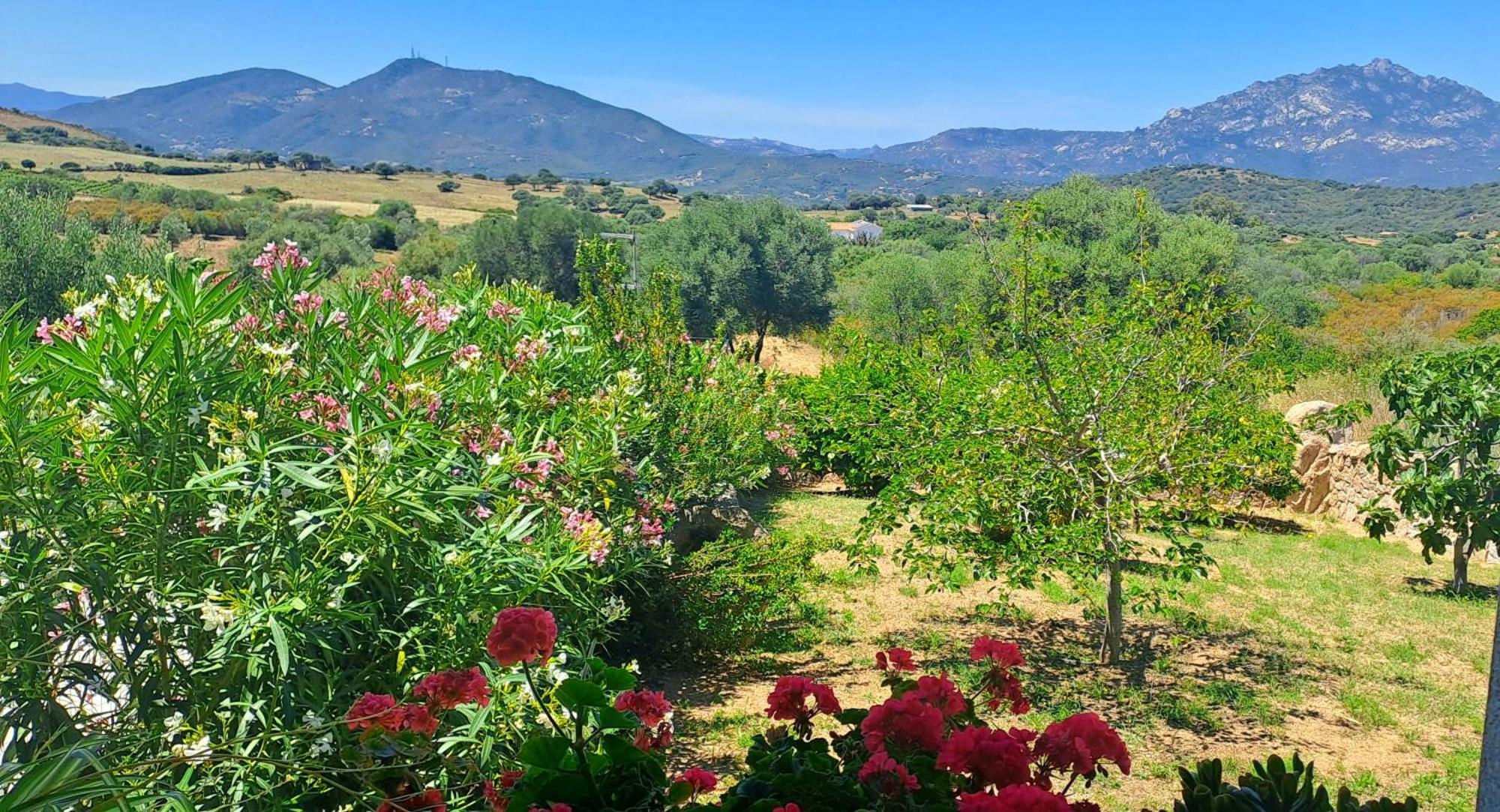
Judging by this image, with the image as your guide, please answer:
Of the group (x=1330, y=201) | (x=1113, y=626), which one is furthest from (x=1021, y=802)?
(x=1330, y=201)

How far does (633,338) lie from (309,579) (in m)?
3.99

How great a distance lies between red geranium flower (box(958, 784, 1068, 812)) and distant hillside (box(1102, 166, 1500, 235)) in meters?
86.1

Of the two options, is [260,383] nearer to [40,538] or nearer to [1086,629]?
[40,538]

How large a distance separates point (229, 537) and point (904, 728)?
2045 millimetres

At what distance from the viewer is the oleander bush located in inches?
93.4

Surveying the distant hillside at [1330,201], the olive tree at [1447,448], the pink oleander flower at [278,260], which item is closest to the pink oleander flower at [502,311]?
the pink oleander flower at [278,260]

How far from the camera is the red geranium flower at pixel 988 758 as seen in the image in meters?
1.47

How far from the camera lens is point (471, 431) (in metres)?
3.72

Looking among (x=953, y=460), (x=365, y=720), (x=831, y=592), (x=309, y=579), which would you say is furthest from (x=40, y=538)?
(x=831, y=592)

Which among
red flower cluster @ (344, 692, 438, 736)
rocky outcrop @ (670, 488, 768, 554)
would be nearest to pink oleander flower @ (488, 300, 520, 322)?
rocky outcrop @ (670, 488, 768, 554)

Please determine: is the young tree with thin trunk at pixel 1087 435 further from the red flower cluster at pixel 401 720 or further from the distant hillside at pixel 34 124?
the distant hillside at pixel 34 124

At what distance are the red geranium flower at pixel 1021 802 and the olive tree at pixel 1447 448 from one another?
8692mm

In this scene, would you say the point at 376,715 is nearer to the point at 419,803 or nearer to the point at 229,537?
the point at 419,803

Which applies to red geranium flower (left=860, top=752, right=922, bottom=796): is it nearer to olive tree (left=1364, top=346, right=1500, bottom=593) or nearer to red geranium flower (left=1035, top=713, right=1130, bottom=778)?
red geranium flower (left=1035, top=713, right=1130, bottom=778)
